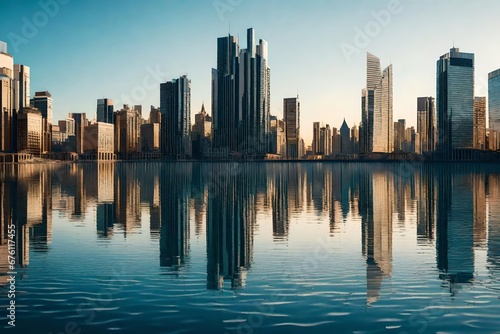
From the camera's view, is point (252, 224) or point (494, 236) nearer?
point (494, 236)

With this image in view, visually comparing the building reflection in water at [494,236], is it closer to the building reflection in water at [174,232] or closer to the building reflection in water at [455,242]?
the building reflection in water at [455,242]

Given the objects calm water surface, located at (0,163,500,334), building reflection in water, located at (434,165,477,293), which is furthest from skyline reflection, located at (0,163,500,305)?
calm water surface, located at (0,163,500,334)

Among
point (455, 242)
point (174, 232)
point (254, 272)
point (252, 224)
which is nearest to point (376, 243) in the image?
point (455, 242)

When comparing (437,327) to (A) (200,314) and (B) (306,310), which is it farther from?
(A) (200,314)

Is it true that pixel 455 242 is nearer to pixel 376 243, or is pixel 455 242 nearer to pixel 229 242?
pixel 376 243

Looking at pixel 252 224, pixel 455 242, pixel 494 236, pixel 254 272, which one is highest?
pixel 252 224

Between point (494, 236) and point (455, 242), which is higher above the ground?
point (494, 236)

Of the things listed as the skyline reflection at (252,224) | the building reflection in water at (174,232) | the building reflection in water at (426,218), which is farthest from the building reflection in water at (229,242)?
the building reflection in water at (426,218)

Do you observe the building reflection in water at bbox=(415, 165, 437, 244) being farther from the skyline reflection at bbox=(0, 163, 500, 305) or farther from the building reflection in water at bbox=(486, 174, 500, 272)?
the building reflection in water at bbox=(486, 174, 500, 272)

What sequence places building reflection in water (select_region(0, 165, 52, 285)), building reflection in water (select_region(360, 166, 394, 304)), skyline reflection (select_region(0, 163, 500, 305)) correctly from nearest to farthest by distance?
building reflection in water (select_region(360, 166, 394, 304))
skyline reflection (select_region(0, 163, 500, 305))
building reflection in water (select_region(0, 165, 52, 285))

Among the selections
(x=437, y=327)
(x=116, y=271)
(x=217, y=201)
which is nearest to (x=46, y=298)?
(x=116, y=271)

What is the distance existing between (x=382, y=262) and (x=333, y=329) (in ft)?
42.9

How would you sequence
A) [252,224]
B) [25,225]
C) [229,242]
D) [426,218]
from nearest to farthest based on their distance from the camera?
[229,242], [25,225], [252,224], [426,218]

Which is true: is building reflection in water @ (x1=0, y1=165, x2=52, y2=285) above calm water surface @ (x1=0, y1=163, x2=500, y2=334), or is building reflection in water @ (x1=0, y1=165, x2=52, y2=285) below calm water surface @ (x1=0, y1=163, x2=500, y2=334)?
above
